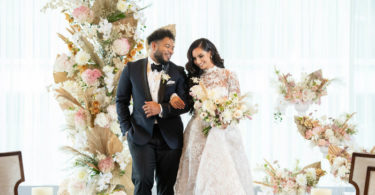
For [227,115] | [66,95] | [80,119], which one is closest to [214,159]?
[227,115]

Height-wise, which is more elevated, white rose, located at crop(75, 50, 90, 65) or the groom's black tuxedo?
white rose, located at crop(75, 50, 90, 65)

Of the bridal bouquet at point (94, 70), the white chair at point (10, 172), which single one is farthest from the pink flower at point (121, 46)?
the white chair at point (10, 172)

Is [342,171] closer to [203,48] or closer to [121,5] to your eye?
[203,48]

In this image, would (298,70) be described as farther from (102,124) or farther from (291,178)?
(102,124)

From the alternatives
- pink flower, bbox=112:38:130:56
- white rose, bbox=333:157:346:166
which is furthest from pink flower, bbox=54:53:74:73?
white rose, bbox=333:157:346:166

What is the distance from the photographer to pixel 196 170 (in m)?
3.61

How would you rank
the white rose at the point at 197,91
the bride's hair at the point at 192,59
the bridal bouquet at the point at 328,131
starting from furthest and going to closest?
the bridal bouquet at the point at 328,131
the bride's hair at the point at 192,59
the white rose at the point at 197,91

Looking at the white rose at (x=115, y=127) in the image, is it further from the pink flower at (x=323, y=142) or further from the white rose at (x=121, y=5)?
the pink flower at (x=323, y=142)

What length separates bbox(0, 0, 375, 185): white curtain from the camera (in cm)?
555

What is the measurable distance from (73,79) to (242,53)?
2.43 m

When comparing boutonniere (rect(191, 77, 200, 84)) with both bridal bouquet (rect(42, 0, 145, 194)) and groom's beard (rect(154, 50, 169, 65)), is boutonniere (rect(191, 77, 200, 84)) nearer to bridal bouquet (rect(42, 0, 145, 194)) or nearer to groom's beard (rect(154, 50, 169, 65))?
groom's beard (rect(154, 50, 169, 65))

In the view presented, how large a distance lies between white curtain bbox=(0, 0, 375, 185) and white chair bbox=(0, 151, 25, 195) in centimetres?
237

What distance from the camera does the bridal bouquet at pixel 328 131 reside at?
396cm

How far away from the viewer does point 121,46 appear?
386cm
